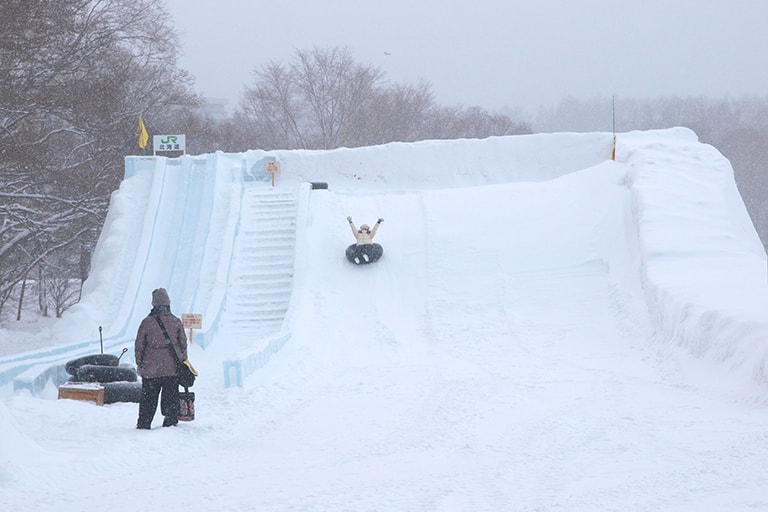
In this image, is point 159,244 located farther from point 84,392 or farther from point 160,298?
point 160,298

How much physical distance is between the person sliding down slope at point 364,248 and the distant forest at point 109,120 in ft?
23.8

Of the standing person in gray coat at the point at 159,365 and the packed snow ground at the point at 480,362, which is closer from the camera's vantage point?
the packed snow ground at the point at 480,362

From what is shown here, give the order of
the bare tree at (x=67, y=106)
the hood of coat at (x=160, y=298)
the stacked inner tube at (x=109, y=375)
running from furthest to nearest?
the bare tree at (x=67, y=106) < the stacked inner tube at (x=109, y=375) < the hood of coat at (x=160, y=298)

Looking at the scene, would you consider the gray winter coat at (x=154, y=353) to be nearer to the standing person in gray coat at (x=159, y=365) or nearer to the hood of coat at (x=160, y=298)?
the standing person in gray coat at (x=159, y=365)

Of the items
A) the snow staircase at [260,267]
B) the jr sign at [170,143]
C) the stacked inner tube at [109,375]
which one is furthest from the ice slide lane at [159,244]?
the stacked inner tube at [109,375]

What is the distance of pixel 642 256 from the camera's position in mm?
12977

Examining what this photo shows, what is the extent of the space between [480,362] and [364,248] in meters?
4.99

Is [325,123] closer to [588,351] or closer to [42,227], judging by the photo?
[42,227]

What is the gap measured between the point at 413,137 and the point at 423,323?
37555 mm

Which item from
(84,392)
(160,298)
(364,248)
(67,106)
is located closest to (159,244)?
(364,248)

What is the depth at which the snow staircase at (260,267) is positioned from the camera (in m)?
13.9

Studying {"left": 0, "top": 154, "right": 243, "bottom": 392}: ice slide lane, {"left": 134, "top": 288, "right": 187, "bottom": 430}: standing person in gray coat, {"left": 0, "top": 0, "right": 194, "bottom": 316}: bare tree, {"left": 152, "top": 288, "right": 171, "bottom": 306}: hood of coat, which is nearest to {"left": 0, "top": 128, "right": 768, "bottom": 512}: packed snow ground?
{"left": 0, "top": 154, "right": 243, "bottom": 392}: ice slide lane

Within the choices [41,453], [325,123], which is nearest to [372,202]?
[41,453]

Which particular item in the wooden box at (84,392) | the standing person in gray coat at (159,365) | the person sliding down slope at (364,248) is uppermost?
the person sliding down slope at (364,248)
